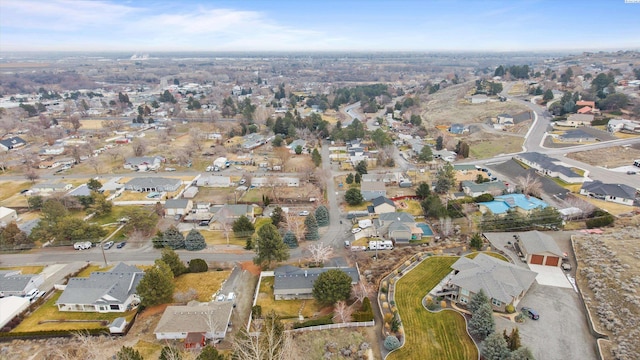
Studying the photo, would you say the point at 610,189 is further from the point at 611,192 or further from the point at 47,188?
the point at 47,188

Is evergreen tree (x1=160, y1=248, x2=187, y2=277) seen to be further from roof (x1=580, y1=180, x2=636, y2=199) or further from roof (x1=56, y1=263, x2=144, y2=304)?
roof (x1=580, y1=180, x2=636, y2=199)

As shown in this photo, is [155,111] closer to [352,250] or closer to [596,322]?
[352,250]

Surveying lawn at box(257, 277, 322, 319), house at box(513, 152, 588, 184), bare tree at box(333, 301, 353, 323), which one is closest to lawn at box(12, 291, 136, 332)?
lawn at box(257, 277, 322, 319)

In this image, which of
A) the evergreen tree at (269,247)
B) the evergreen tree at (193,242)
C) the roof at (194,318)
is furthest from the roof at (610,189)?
the evergreen tree at (193,242)

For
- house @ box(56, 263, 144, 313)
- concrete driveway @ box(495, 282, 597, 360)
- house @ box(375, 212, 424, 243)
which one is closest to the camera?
concrete driveway @ box(495, 282, 597, 360)

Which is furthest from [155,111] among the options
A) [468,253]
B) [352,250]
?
[468,253]

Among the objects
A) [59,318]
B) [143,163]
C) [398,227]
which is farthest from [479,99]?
[59,318]
